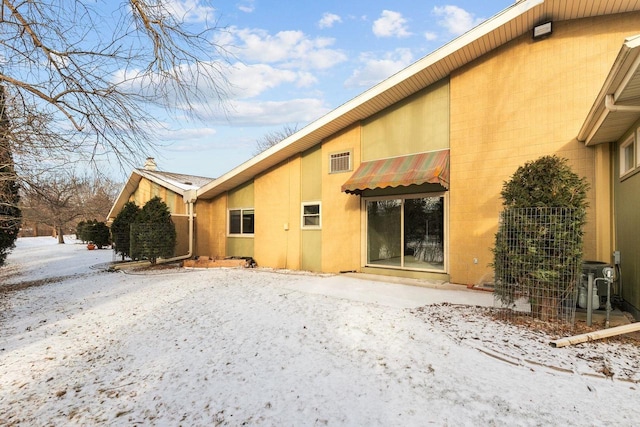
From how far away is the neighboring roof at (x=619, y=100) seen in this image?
380 cm

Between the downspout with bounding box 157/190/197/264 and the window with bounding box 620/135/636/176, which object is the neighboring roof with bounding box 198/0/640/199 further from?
the downspout with bounding box 157/190/197/264

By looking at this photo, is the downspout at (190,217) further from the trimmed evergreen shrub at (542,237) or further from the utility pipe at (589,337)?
the utility pipe at (589,337)

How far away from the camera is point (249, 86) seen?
5.35 m

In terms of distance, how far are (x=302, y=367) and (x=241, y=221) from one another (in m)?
10.5

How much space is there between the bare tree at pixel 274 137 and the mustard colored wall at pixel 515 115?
29.6m

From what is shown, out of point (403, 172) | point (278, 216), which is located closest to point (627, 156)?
point (403, 172)

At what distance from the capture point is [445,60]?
27.1ft

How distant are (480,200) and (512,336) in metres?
4.26

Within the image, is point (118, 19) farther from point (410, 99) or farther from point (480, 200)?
point (480, 200)

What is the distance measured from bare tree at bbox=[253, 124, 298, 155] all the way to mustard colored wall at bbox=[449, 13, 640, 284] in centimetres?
2957

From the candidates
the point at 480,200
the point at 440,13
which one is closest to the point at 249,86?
the point at 480,200

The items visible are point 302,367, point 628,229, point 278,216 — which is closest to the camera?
point 302,367

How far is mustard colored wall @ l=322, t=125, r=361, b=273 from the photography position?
34.5 ft

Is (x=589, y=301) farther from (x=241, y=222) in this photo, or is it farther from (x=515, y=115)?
(x=241, y=222)
